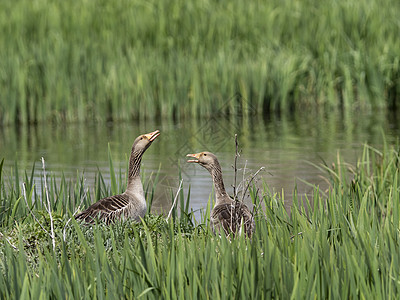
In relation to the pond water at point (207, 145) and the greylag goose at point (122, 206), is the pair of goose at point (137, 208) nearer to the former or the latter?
the greylag goose at point (122, 206)

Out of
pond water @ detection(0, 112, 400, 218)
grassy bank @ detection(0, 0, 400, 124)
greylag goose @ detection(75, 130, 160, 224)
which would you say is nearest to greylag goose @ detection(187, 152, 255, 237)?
greylag goose @ detection(75, 130, 160, 224)

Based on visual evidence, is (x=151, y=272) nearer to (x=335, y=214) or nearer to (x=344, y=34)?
(x=335, y=214)

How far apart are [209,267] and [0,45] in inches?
468

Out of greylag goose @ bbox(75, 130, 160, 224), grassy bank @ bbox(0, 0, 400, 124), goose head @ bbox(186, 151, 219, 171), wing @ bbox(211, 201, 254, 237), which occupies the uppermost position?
grassy bank @ bbox(0, 0, 400, 124)

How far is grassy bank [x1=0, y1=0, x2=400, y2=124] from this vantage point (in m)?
14.0

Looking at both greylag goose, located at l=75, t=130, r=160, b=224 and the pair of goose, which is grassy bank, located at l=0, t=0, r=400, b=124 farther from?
greylag goose, located at l=75, t=130, r=160, b=224

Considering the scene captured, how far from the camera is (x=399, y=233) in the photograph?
4.45 metres

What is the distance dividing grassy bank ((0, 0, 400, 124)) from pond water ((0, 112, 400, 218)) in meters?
0.47

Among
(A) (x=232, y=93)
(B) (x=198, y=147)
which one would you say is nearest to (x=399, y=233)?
(B) (x=198, y=147)

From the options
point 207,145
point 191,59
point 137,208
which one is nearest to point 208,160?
point 137,208

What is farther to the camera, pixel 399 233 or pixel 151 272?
pixel 399 233

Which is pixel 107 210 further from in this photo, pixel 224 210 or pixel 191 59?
pixel 191 59

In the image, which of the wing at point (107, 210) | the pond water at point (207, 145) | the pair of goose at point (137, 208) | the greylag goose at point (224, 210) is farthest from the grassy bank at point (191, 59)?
the wing at point (107, 210)

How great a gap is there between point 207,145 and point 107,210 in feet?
18.6
